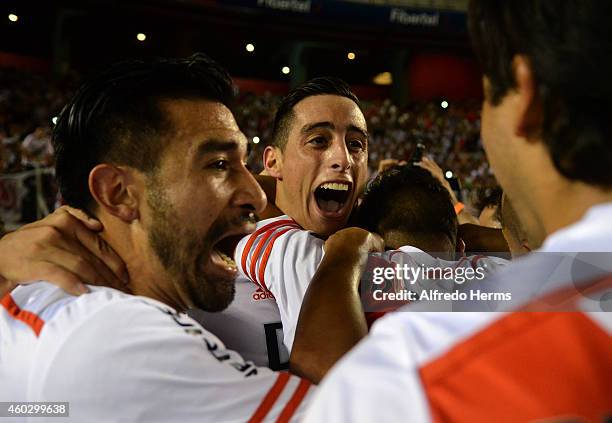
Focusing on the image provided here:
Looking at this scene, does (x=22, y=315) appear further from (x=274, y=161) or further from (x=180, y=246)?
(x=274, y=161)

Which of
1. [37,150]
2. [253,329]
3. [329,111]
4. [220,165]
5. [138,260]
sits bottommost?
[253,329]

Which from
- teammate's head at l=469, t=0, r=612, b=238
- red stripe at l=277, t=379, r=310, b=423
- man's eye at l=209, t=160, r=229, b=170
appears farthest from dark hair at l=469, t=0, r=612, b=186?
man's eye at l=209, t=160, r=229, b=170

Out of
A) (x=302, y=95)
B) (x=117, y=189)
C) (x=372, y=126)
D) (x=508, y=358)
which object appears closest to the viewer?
(x=508, y=358)

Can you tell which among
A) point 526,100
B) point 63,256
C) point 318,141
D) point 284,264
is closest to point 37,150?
point 318,141

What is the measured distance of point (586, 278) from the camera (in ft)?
1.96

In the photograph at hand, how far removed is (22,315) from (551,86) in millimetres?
1076

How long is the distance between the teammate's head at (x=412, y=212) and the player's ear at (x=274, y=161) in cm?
46

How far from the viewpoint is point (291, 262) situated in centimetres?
185

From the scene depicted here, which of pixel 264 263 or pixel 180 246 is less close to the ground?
pixel 180 246

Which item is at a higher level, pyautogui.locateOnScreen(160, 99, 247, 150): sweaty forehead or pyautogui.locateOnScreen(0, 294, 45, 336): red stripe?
pyautogui.locateOnScreen(160, 99, 247, 150): sweaty forehead

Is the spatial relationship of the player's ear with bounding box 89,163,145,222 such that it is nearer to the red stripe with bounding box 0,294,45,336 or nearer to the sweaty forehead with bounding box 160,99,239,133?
the sweaty forehead with bounding box 160,99,239,133

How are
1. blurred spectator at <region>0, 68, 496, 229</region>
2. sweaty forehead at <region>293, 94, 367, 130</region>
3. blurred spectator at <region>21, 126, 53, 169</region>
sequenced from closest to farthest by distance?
sweaty forehead at <region>293, 94, 367, 130</region>
blurred spectator at <region>21, 126, 53, 169</region>
blurred spectator at <region>0, 68, 496, 229</region>

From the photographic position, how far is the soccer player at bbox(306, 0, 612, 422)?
0.52m

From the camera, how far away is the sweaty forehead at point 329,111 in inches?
92.6
